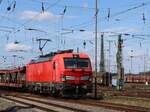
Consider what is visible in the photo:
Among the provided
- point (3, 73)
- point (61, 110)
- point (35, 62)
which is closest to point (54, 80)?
point (35, 62)

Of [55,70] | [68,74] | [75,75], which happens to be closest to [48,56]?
[55,70]

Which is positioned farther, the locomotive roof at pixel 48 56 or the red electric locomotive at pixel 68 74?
the locomotive roof at pixel 48 56

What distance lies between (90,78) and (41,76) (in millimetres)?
6693

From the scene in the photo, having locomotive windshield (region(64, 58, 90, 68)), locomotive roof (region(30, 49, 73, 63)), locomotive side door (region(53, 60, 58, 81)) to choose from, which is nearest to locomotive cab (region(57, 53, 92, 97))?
locomotive windshield (region(64, 58, 90, 68))

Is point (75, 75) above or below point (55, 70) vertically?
below

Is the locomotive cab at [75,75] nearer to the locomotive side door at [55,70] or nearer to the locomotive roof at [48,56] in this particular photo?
the locomotive side door at [55,70]


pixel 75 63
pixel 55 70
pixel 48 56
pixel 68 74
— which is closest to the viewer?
pixel 68 74

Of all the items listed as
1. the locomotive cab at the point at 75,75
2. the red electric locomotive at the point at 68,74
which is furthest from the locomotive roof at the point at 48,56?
the locomotive cab at the point at 75,75

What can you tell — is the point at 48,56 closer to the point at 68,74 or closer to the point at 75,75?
the point at 68,74

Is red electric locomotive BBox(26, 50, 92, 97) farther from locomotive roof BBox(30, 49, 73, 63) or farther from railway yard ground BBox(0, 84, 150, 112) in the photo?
railway yard ground BBox(0, 84, 150, 112)

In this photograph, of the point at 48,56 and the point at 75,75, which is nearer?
the point at 75,75

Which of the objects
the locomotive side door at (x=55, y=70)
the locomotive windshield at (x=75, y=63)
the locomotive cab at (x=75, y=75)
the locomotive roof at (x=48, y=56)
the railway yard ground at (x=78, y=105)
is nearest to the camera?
the railway yard ground at (x=78, y=105)

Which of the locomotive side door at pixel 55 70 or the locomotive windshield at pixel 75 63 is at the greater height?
the locomotive windshield at pixel 75 63

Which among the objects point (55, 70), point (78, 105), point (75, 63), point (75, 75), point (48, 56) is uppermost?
point (48, 56)
